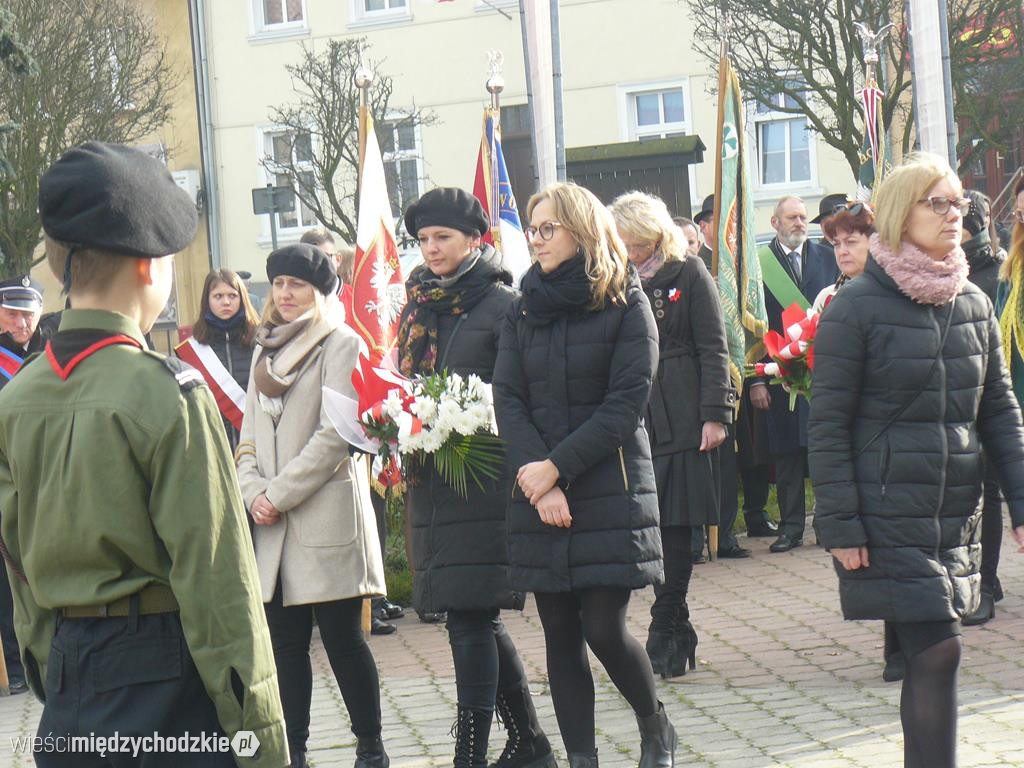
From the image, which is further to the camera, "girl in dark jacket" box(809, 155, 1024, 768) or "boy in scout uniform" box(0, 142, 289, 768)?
"girl in dark jacket" box(809, 155, 1024, 768)

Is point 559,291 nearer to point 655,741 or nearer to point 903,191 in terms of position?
point 903,191

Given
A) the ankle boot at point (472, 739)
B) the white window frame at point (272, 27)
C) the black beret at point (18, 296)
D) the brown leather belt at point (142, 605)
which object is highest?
the white window frame at point (272, 27)

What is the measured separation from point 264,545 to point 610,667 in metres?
1.45

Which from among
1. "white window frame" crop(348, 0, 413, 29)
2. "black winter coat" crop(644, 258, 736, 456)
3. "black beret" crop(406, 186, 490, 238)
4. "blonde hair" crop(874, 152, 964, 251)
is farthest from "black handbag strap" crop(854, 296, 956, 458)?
"white window frame" crop(348, 0, 413, 29)

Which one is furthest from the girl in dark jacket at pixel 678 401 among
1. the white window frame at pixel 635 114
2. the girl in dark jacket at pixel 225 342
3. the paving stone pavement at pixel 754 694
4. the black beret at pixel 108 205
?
the white window frame at pixel 635 114

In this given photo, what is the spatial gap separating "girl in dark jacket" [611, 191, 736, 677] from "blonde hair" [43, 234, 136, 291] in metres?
4.03

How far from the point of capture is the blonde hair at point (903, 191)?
4.69 meters

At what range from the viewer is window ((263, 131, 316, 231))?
28203mm

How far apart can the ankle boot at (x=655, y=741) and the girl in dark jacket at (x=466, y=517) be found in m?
0.48

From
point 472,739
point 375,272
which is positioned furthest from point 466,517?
point 375,272

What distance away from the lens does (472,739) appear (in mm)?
5480

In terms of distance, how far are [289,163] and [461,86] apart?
4.27m

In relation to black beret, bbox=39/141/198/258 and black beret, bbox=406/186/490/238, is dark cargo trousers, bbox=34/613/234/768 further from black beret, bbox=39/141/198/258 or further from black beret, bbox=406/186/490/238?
black beret, bbox=406/186/490/238

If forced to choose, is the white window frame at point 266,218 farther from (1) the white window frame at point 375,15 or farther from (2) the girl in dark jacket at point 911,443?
(2) the girl in dark jacket at point 911,443
